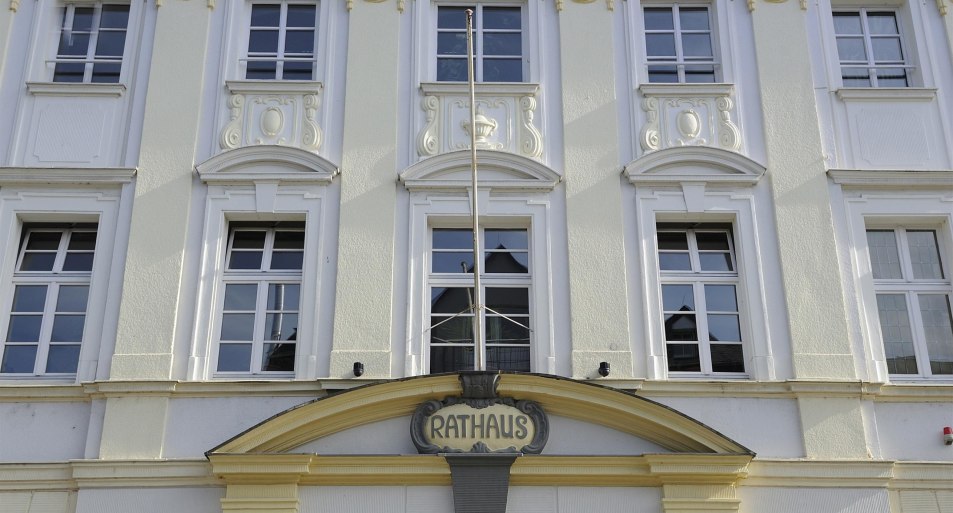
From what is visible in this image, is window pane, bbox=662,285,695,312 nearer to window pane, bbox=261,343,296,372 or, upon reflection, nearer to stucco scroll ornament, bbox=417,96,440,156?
stucco scroll ornament, bbox=417,96,440,156

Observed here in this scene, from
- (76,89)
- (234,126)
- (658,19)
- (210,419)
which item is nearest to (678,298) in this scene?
(658,19)

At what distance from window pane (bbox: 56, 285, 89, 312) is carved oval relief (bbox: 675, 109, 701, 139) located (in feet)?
22.0

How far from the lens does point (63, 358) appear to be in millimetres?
11367

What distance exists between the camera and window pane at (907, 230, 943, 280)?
11.8 m

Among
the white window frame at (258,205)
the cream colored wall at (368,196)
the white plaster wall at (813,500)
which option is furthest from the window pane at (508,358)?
the white plaster wall at (813,500)

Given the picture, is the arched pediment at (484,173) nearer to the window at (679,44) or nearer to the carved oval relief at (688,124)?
the carved oval relief at (688,124)

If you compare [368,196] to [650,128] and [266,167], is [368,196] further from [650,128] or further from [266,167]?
[650,128]

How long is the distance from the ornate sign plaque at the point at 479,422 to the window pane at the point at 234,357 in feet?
6.51

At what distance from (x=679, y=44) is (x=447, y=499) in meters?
6.00

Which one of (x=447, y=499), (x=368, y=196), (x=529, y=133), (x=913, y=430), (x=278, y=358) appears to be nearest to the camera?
(x=447, y=499)

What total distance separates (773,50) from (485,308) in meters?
4.66

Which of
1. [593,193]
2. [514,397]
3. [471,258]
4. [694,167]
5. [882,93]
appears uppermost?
[882,93]

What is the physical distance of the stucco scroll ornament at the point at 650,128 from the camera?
12.0 meters

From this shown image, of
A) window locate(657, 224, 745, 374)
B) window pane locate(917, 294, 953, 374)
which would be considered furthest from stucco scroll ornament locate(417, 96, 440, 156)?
window pane locate(917, 294, 953, 374)
